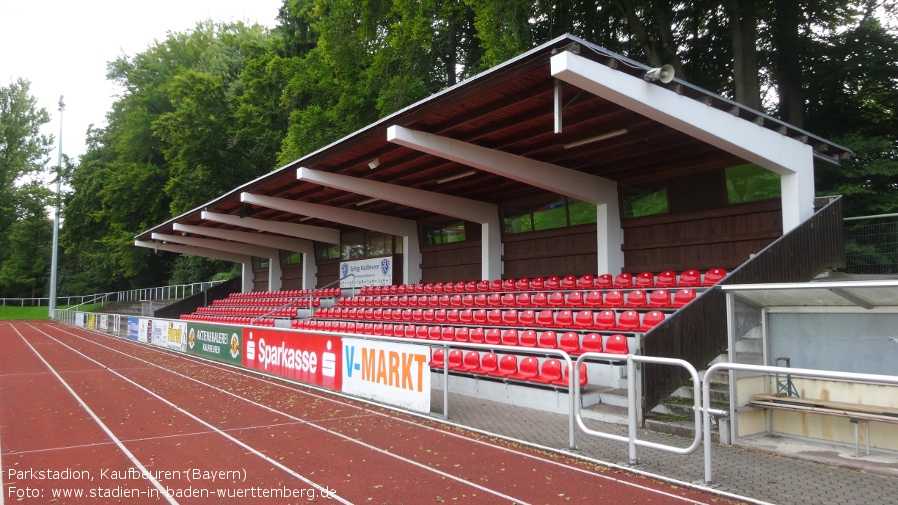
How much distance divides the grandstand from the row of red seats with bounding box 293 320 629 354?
0.14 ft

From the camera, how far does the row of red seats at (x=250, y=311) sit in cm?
2347

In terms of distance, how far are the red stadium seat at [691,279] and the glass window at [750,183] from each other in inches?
92.0

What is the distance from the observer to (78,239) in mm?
49625

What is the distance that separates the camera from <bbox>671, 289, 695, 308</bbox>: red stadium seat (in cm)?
1093

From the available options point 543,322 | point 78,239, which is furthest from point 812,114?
point 78,239

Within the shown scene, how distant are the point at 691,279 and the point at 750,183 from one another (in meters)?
2.81

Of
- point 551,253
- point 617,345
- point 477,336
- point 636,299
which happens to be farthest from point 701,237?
point 477,336

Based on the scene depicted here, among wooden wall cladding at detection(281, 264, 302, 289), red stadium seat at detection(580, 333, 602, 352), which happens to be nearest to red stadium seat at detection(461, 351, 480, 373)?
red stadium seat at detection(580, 333, 602, 352)

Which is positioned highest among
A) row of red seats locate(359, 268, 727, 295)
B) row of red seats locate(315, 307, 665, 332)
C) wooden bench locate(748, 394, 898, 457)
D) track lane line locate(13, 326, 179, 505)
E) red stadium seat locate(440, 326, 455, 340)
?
row of red seats locate(359, 268, 727, 295)

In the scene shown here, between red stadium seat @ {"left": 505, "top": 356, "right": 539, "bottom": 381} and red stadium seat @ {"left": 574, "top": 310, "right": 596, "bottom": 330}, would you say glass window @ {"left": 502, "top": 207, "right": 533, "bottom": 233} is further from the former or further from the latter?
red stadium seat @ {"left": 505, "top": 356, "right": 539, "bottom": 381}

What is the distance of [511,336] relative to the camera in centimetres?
1193

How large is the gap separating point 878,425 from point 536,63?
669cm

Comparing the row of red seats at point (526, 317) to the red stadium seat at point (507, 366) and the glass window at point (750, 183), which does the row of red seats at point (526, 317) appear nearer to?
the red stadium seat at point (507, 366)

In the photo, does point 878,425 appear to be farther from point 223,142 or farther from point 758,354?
point 223,142
